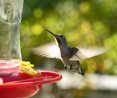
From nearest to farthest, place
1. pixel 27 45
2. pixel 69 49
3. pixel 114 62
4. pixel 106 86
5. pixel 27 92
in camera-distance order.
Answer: pixel 27 92 < pixel 69 49 < pixel 27 45 < pixel 114 62 < pixel 106 86

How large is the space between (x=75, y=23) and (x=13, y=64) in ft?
14.3

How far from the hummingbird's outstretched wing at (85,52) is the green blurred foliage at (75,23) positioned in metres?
3.24

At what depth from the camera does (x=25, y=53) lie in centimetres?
727

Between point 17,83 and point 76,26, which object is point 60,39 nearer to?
point 17,83

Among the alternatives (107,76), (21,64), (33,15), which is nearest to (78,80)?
(33,15)

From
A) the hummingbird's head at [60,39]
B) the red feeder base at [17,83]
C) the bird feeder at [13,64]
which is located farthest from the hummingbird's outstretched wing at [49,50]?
the red feeder base at [17,83]

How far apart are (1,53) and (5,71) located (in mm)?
384

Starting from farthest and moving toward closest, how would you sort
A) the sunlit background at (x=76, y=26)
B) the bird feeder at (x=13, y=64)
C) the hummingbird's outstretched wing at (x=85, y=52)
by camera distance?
the sunlit background at (x=76, y=26)
the hummingbird's outstretched wing at (x=85, y=52)
the bird feeder at (x=13, y=64)

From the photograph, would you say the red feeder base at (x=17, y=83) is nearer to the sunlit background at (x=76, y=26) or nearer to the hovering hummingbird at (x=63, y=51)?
the hovering hummingbird at (x=63, y=51)

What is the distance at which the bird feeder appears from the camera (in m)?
2.53

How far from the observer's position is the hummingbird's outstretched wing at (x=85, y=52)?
314 cm

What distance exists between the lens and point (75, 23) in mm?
7172

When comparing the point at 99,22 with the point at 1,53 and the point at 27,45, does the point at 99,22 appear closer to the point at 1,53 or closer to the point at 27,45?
the point at 27,45

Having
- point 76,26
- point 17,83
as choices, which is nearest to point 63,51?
point 17,83
